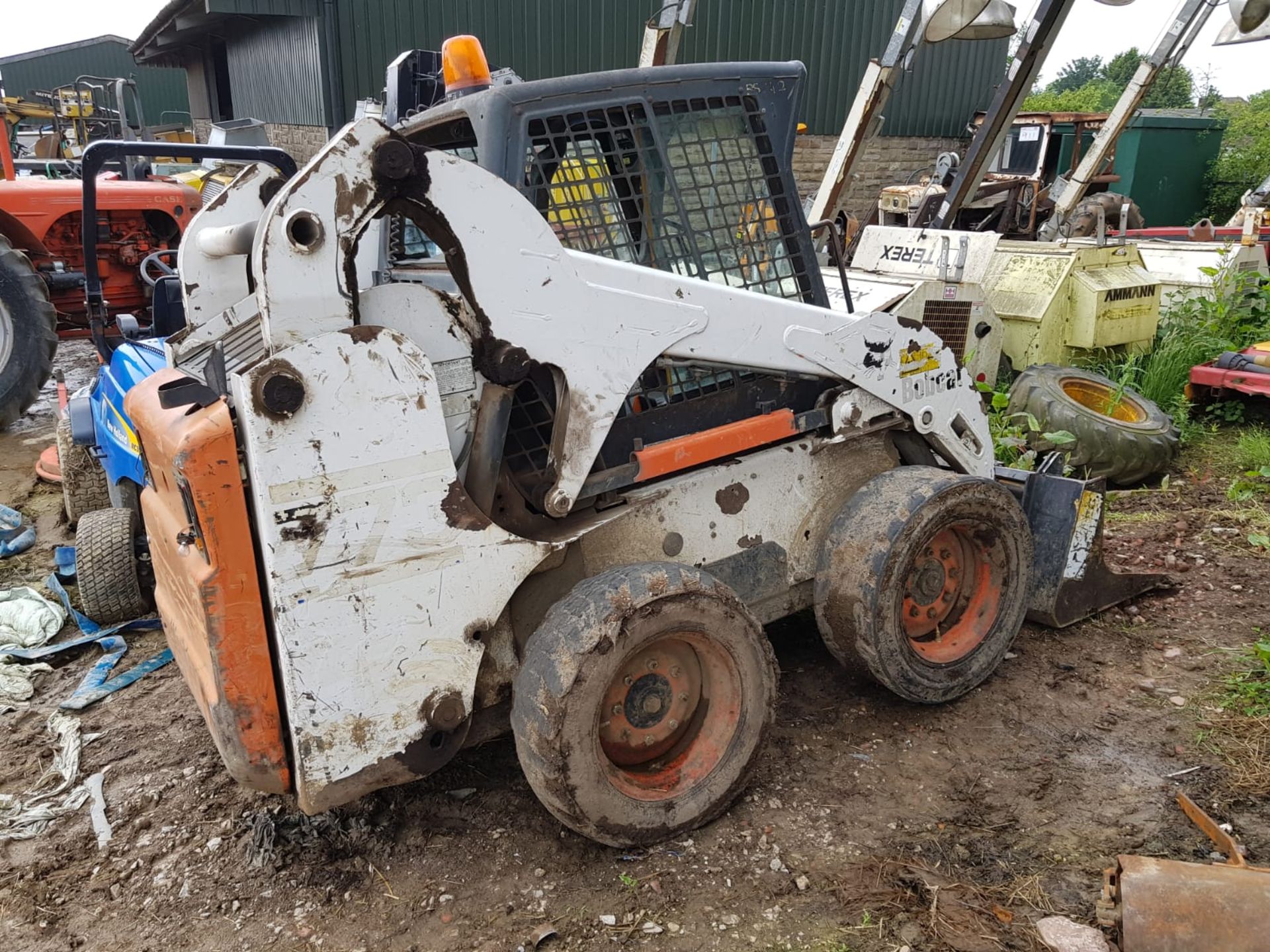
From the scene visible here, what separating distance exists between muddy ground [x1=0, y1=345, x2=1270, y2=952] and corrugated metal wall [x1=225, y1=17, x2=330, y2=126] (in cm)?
1102

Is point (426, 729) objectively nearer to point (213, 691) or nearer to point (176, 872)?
point (213, 691)

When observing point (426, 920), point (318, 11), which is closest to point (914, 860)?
point (426, 920)

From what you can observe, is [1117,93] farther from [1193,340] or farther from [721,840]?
[721,840]

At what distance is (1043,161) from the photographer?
45.0 ft

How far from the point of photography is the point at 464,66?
301 centimetres

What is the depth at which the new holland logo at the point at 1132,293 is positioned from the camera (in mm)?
6613

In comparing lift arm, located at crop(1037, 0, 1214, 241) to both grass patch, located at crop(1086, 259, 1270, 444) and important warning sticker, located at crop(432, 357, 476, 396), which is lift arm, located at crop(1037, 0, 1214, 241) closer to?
grass patch, located at crop(1086, 259, 1270, 444)

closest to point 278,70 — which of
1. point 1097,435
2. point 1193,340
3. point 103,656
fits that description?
point 103,656

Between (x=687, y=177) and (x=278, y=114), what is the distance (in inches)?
570

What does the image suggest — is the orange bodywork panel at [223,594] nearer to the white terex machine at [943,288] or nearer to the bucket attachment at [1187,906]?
the bucket attachment at [1187,906]

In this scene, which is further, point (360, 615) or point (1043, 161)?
point (1043, 161)

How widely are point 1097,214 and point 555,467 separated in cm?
1100

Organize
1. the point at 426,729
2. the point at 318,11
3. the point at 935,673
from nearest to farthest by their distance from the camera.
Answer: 1. the point at 426,729
2. the point at 935,673
3. the point at 318,11

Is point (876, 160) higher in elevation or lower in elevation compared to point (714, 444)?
higher
